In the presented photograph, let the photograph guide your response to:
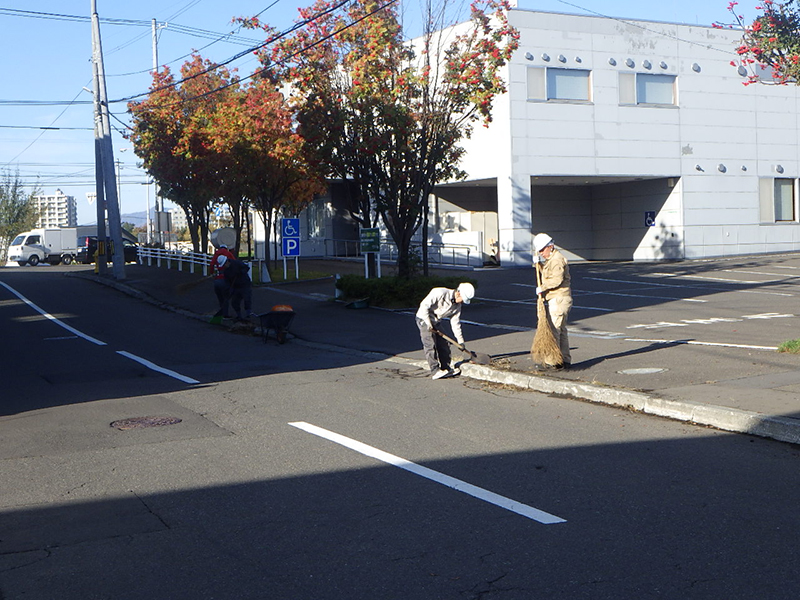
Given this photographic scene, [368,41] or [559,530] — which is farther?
[368,41]

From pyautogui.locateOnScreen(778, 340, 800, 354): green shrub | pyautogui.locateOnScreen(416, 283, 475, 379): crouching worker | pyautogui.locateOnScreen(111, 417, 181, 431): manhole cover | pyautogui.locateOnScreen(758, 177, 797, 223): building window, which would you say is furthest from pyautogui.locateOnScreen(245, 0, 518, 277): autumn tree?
pyautogui.locateOnScreen(758, 177, 797, 223): building window

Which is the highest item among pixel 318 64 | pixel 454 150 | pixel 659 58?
pixel 659 58

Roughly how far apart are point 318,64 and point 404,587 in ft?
65.7

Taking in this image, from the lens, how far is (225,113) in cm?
3038

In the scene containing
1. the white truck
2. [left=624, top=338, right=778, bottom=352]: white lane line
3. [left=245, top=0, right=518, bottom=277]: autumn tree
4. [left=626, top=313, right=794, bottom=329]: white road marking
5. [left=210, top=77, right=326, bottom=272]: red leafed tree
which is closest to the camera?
[left=624, top=338, right=778, bottom=352]: white lane line

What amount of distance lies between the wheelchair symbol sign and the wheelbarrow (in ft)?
36.4

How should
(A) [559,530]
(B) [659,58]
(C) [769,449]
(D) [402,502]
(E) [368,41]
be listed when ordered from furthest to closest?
(B) [659,58] < (E) [368,41] < (C) [769,449] < (D) [402,502] < (A) [559,530]

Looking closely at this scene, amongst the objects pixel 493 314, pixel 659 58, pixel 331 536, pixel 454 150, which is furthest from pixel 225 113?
pixel 331 536

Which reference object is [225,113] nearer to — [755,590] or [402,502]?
[402,502]

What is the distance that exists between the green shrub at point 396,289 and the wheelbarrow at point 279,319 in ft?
17.7

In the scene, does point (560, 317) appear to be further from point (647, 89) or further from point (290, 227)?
point (647, 89)

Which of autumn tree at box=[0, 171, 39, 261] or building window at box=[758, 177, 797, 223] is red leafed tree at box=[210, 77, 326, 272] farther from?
autumn tree at box=[0, 171, 39, 261]

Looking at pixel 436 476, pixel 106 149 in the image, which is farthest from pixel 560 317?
A: pixel 106 149

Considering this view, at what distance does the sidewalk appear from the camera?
8.62m
